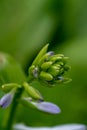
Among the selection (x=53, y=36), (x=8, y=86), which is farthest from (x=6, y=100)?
(x=53, y=36)

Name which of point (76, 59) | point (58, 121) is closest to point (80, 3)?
point (76, 59)

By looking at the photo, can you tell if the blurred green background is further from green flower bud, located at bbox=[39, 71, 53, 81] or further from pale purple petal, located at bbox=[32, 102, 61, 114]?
green flower bud, located at bbox=[39, 71, 53, 81]

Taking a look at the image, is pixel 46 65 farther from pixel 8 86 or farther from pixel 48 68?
pixel 8 86

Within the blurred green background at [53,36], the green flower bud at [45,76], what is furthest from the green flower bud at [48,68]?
the blurred green background at [53,36]

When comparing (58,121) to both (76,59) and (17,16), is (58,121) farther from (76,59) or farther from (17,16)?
(17,16)

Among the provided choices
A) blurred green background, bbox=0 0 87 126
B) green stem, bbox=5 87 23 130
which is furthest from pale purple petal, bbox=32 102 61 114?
blurred green background, bbox=0 0 87 126

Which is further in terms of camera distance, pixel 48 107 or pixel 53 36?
pixel 53 36
